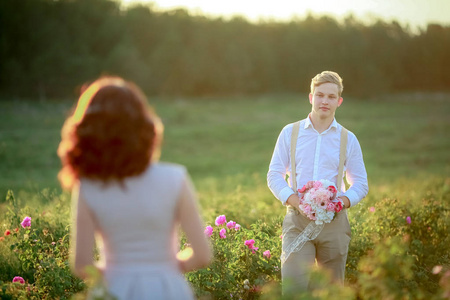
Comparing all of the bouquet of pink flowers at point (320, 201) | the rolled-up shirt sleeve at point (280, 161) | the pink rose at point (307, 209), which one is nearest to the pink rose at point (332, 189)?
the bouquet of pink flowers at point (320, 201)

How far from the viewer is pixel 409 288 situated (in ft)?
15.6

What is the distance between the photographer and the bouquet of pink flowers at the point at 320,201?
3738mm

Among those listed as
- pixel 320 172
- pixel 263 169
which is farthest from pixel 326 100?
pixel 263 169

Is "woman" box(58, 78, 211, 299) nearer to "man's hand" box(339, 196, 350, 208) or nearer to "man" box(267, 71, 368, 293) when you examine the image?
"man" box(267, 71, 368, 293)

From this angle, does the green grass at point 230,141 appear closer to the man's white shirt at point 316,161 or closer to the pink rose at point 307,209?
the man's white shirt at point 316,161

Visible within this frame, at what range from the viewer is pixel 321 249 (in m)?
4.01

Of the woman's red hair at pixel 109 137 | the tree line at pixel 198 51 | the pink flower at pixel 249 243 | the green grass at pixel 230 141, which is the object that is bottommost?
the green grass at pixel 230 141

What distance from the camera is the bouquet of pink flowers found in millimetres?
3738

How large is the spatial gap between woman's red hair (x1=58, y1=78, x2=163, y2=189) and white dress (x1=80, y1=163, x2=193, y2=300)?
0.06 meters

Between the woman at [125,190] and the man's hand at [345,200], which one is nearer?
the woman at [125,190]

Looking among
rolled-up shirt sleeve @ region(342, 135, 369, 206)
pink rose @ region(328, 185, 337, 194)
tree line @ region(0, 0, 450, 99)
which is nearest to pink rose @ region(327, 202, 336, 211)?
pink rose @ region(328, 185, 337, 194)

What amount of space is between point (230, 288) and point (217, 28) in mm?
59782

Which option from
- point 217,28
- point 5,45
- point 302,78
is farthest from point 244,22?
point 5,45

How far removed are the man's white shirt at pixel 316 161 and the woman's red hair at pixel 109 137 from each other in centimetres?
215
